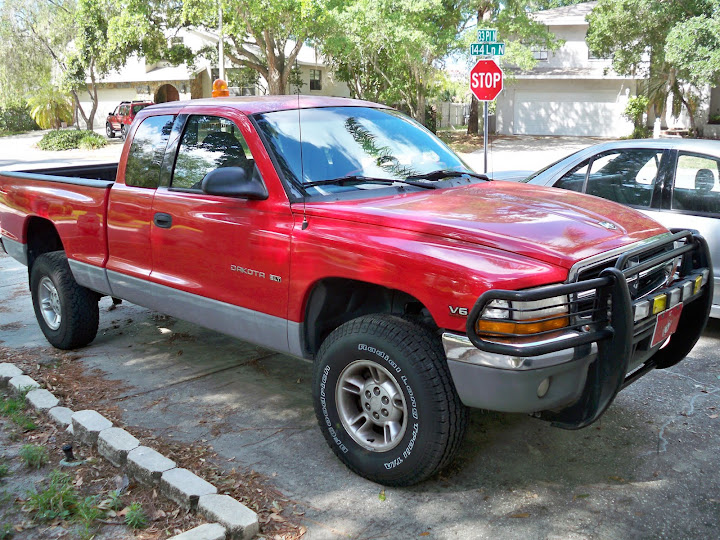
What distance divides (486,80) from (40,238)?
665 centimetres

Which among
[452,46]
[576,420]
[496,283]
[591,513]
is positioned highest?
[452,46]

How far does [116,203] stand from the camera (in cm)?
518

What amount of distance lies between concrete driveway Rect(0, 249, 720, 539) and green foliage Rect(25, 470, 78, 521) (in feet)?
2.60

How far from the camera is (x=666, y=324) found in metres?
3.63

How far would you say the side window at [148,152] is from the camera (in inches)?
197

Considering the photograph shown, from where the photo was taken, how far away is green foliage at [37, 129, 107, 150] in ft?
103

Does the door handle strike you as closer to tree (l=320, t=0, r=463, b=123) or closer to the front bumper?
the front bumper

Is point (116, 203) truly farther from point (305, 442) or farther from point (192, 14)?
point (192, 14)

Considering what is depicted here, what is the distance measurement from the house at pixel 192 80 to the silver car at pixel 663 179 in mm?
36331

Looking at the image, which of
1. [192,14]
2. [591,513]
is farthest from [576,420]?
[192,14]

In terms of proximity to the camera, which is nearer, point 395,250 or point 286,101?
point 395,250

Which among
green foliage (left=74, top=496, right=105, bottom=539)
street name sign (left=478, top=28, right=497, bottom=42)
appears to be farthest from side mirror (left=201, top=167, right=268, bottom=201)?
street name sign (left=478, top=28, right=497, bottom=42)

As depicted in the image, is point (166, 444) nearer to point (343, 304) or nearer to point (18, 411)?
point (18, 411)

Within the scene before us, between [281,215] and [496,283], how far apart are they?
141cm
